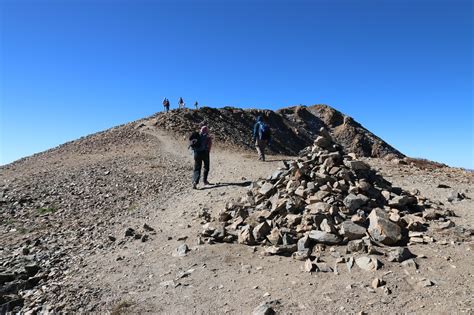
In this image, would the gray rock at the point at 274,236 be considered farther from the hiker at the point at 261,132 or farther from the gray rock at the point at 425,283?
the hiker at the point at 261,132

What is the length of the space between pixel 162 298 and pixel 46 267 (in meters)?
3.90

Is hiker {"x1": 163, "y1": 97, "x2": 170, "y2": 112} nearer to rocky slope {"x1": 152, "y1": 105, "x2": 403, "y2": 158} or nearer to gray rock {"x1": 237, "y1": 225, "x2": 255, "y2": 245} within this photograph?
rocky slope {"x1": 152, "y1": 105, "x2": 403, "y2": 158}

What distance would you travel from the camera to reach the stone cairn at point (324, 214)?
807 cm

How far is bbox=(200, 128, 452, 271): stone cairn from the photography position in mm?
8070

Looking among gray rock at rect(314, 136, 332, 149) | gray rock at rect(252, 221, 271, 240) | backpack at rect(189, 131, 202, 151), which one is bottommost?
gray rock at rect(252, 221, 271, 240)

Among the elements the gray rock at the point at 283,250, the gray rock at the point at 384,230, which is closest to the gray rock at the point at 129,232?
the gray rock at the point at 283,250

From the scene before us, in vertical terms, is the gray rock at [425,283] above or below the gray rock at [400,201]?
below

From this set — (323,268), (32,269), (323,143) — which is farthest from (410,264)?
(32,269)

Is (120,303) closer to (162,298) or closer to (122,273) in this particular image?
(162,298)

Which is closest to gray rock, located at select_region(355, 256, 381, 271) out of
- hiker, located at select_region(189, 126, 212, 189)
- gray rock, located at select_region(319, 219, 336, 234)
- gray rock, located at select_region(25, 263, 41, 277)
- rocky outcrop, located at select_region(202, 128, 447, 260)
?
rocky outcrop, located at select_region(202, 128, 447, 260)

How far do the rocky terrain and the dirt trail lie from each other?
29 millimetres

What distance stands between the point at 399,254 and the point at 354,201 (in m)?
2.14

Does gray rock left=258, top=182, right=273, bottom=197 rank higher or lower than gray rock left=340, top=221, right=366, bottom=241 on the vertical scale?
higher

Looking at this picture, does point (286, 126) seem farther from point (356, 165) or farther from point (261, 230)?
point (261, 230)
